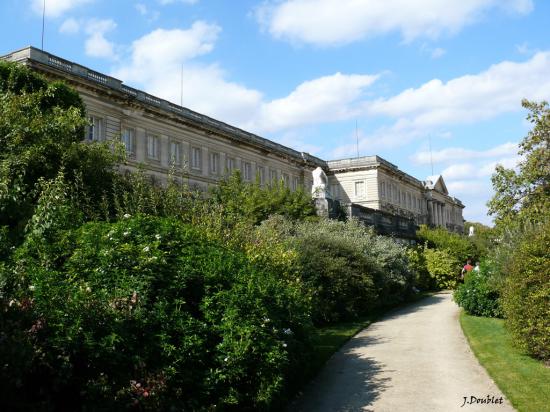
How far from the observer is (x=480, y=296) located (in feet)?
50.0

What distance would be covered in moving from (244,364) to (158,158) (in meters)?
33.7

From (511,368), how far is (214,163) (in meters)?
37.0

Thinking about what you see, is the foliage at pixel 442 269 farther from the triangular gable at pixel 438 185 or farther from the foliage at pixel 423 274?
the triangular gable at pixel 438 185

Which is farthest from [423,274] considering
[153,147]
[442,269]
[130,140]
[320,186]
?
[130,140]

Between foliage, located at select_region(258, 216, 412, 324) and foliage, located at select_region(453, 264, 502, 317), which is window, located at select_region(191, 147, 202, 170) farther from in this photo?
foliage, located at select_region(453, 264, 502, 317)

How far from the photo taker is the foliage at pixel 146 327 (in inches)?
195

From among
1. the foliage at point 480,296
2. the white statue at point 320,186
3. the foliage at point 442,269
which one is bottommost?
the foliage at point 480,296

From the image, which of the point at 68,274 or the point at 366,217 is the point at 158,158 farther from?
the point at 68,274

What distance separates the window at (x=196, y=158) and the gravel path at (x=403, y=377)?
99.9 feet

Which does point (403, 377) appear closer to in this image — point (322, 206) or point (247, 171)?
point (322, 206)

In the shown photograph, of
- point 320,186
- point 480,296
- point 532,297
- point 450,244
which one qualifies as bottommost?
point 480,296

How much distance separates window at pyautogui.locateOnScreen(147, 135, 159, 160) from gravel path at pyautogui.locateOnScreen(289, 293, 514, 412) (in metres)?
27.6

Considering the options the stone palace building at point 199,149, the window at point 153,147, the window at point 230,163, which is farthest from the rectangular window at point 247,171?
the window at point 153,147

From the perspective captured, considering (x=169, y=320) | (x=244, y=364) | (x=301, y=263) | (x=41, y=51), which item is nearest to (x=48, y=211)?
(x=169, y=320)
